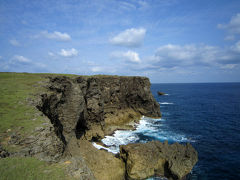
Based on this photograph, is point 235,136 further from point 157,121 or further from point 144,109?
point 144,109

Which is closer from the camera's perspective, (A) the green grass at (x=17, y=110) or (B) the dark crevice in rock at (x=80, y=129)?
(A) the green grass at (x=17, y=110)

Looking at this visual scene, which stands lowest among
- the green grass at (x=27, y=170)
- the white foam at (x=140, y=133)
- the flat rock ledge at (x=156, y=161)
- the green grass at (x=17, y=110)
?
the white foam at (x=140, y=133)

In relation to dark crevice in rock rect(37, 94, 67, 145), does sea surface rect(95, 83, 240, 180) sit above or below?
below

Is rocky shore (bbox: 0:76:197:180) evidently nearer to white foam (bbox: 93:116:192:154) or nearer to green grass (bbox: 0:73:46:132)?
green grass (bbox: 0:73:46:132)

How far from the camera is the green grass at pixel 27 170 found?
7.14m

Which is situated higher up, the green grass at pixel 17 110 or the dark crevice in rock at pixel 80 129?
the green grass at pixel 17 110

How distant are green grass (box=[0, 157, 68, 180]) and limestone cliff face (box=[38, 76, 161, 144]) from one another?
775cm

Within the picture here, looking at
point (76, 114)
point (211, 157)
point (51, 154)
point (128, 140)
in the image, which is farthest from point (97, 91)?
point (211, 157)

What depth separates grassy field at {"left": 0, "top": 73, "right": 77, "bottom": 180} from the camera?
290 inches

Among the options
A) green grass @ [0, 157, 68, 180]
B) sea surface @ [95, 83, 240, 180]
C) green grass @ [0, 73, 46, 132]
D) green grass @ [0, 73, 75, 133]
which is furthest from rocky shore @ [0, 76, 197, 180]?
sea surface @ [95, 83, 240, 180]

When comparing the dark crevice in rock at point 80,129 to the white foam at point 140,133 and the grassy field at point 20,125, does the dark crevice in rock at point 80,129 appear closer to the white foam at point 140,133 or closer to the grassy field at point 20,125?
the white foam at point 140,133

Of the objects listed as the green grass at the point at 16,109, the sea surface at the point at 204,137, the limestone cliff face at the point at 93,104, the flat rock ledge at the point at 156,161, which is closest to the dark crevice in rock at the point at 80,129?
the limestone cliff face at the point at 93,104

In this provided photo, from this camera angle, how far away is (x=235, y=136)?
117 ft

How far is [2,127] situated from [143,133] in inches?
1341
